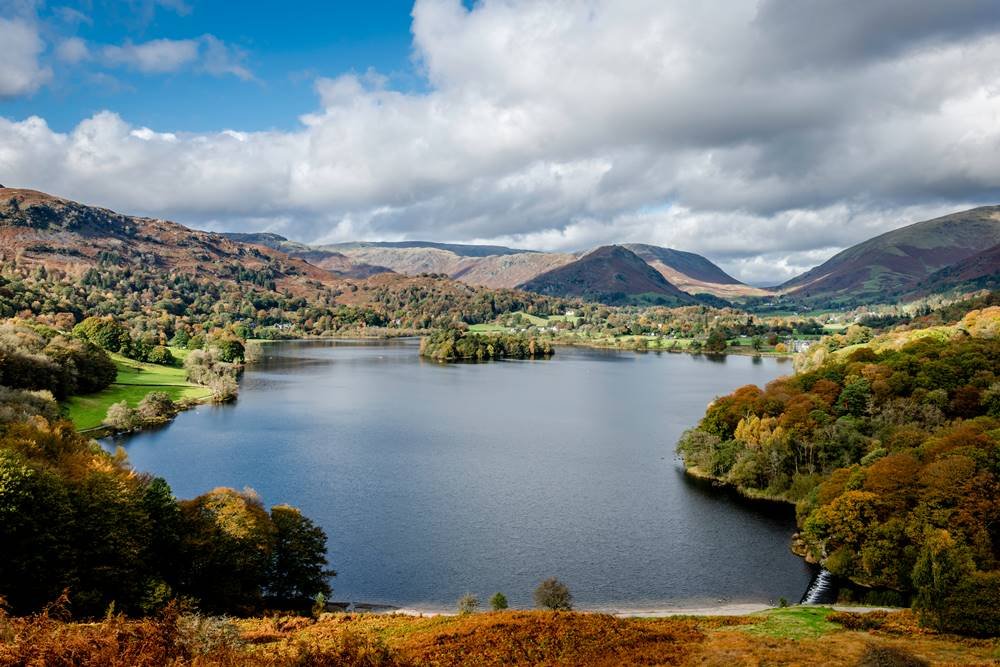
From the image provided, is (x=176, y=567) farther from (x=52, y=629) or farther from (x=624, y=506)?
(x=624, y=506)

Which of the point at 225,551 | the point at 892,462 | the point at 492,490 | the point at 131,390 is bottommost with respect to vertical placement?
the point at 492,490

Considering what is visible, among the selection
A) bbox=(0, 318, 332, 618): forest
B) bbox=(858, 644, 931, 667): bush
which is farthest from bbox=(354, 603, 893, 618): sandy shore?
bbox=(858, 644, 931, 667): bush

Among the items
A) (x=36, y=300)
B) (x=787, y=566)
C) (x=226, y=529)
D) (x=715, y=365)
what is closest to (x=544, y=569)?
(x=787, y=566)

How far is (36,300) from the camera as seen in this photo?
138 metres

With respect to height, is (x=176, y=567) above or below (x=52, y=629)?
below

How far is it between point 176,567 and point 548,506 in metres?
25.9

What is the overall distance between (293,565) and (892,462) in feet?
108

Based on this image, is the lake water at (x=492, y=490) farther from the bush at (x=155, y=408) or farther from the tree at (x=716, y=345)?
the tree at (x=716, y=345)

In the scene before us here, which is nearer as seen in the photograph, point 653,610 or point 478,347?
point 653,610

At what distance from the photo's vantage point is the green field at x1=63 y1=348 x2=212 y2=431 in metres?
74.4

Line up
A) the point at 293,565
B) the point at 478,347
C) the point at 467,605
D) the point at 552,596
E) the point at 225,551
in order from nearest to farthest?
the point at 225,551, the point at 467,605, the point at 552,596, the point at 293,565, the point at 478,347

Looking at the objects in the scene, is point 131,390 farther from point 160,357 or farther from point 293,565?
point 293,565

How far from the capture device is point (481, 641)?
19359mm

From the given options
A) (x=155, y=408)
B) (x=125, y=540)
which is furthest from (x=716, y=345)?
(x=125, y=540)
